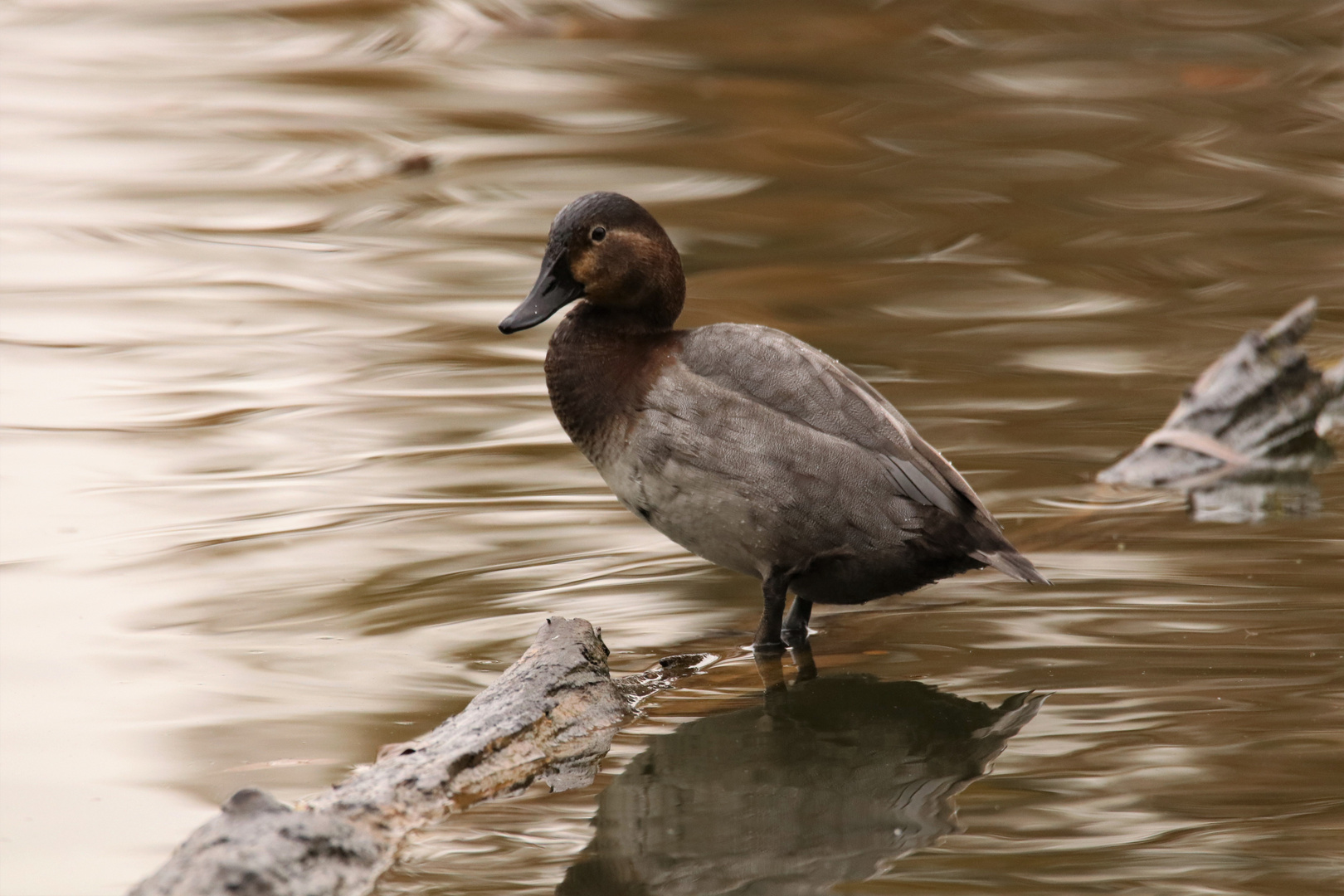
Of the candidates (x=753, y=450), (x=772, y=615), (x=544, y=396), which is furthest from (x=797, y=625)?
(x=544, y=396)

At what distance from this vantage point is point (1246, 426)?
235 inches

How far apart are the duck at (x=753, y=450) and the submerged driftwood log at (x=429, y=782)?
1.30 feet

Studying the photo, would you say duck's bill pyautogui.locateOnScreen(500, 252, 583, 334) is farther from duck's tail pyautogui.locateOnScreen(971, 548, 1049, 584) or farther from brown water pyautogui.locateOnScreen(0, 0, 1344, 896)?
duck's tail pyautogui.locateOnScreen(971, 548, 1049, 584)

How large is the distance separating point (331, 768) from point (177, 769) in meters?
0.34

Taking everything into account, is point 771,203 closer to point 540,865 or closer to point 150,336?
point 150,336

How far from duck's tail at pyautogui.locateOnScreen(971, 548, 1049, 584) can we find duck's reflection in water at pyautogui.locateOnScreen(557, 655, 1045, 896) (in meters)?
0.33

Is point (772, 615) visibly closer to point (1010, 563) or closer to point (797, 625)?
point (797, 625)

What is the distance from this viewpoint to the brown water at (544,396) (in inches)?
137

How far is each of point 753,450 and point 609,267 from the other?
0.67 metres

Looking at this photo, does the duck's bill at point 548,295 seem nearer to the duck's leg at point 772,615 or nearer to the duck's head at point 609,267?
the duck's head at point 609,267

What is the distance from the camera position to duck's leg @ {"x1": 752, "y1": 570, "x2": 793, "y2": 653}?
167 inches

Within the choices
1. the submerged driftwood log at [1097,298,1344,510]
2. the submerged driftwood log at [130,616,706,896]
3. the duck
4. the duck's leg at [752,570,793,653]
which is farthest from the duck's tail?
the submerged driftwood log at [1097,298,1344,510]

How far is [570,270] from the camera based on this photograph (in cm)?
444

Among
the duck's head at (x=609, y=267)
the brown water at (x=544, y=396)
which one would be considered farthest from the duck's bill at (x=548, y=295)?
the brown water at (x=544, y=396)
